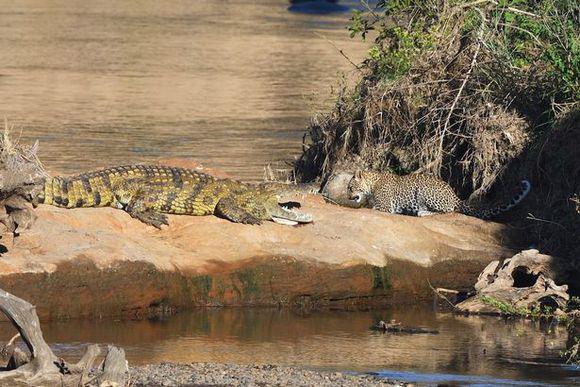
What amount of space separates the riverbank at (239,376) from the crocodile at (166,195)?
3.05m

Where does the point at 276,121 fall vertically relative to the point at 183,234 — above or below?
below

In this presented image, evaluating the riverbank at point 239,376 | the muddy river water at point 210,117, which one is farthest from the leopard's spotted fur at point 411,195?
the riverbank at point 239,376

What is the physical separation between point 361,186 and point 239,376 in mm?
5345

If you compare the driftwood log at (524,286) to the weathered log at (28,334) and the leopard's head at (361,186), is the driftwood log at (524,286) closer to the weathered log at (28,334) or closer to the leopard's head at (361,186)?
the leopard's head at (361,186)

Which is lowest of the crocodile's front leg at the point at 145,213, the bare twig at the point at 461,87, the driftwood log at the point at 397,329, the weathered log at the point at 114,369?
the driftwood log at the point at 397,329

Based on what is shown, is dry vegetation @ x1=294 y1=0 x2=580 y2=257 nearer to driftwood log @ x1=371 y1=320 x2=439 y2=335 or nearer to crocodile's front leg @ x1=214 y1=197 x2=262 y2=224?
driftwood log @ x1=371 y1=320 x2=439 y2=335

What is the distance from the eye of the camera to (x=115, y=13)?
165 feet

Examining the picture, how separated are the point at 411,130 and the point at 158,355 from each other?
537cm

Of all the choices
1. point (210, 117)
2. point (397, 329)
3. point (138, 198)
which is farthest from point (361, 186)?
point (210, 117)

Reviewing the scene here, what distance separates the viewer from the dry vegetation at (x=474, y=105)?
1334cm

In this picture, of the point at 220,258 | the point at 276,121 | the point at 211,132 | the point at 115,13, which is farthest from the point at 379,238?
the point at 115,13

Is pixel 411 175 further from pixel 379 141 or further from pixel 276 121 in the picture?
pixel 276 121

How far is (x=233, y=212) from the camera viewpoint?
12.3 meters

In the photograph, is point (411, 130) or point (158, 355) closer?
point (158, 355)
